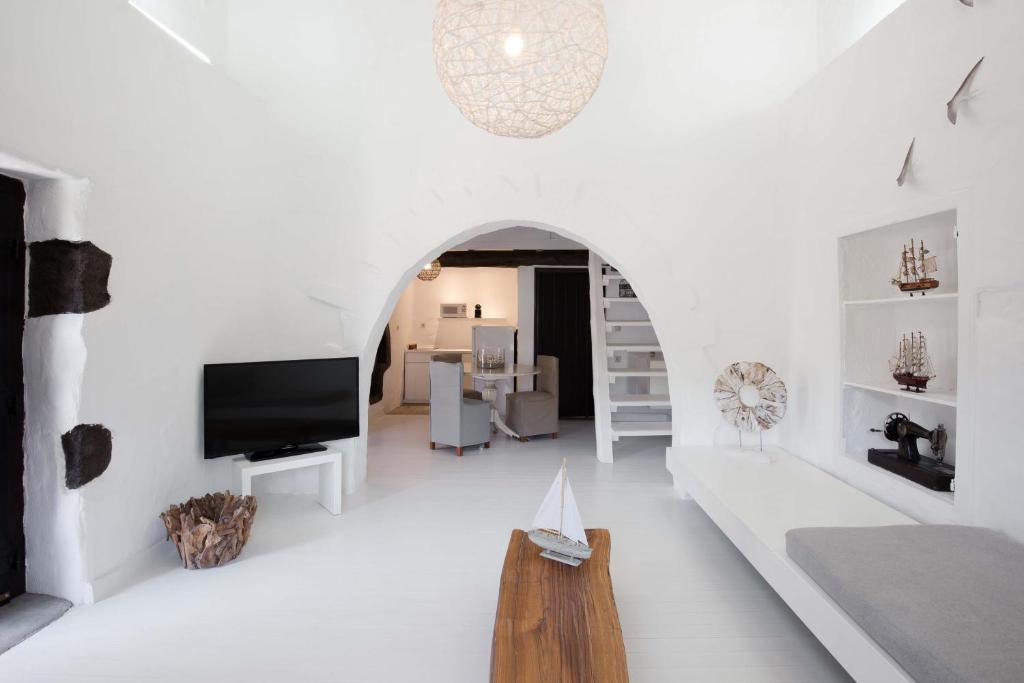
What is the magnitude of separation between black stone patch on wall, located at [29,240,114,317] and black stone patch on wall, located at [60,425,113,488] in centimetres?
55

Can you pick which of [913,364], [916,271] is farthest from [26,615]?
[916,271]

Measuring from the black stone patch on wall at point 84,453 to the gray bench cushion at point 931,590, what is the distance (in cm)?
305

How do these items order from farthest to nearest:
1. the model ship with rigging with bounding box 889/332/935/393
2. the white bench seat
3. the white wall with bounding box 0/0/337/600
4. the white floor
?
the model ship with rigging with bounding box 889/332/935/393 → the white wall with bounding box 0/0/337/600 → the white floor → the white bench seat

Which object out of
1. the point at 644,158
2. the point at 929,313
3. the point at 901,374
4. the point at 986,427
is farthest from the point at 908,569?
the point at 644,158

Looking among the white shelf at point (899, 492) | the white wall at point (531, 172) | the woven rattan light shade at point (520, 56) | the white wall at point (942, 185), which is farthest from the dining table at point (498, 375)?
the woven rattan light shade at point (520, 56)

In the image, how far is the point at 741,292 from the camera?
4246 mm

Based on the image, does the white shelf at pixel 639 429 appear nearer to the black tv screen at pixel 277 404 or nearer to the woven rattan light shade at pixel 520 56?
the black tv screen at pixel 277 404

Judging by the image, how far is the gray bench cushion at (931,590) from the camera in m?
1.47

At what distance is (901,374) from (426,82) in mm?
3516

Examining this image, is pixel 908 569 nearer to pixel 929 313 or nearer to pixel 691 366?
pixel 929 313

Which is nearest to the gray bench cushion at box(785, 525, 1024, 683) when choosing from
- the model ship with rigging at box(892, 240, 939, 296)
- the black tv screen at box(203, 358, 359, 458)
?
the model ship with rigging at box(892, 240, 939, 296)

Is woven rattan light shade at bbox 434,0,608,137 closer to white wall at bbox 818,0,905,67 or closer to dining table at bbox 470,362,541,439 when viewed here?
white wall at bbox 818,0,905,67

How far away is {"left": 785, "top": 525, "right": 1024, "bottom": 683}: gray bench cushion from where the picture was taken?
1.47 metres

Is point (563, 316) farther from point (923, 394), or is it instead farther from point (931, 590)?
point (931, 590)
